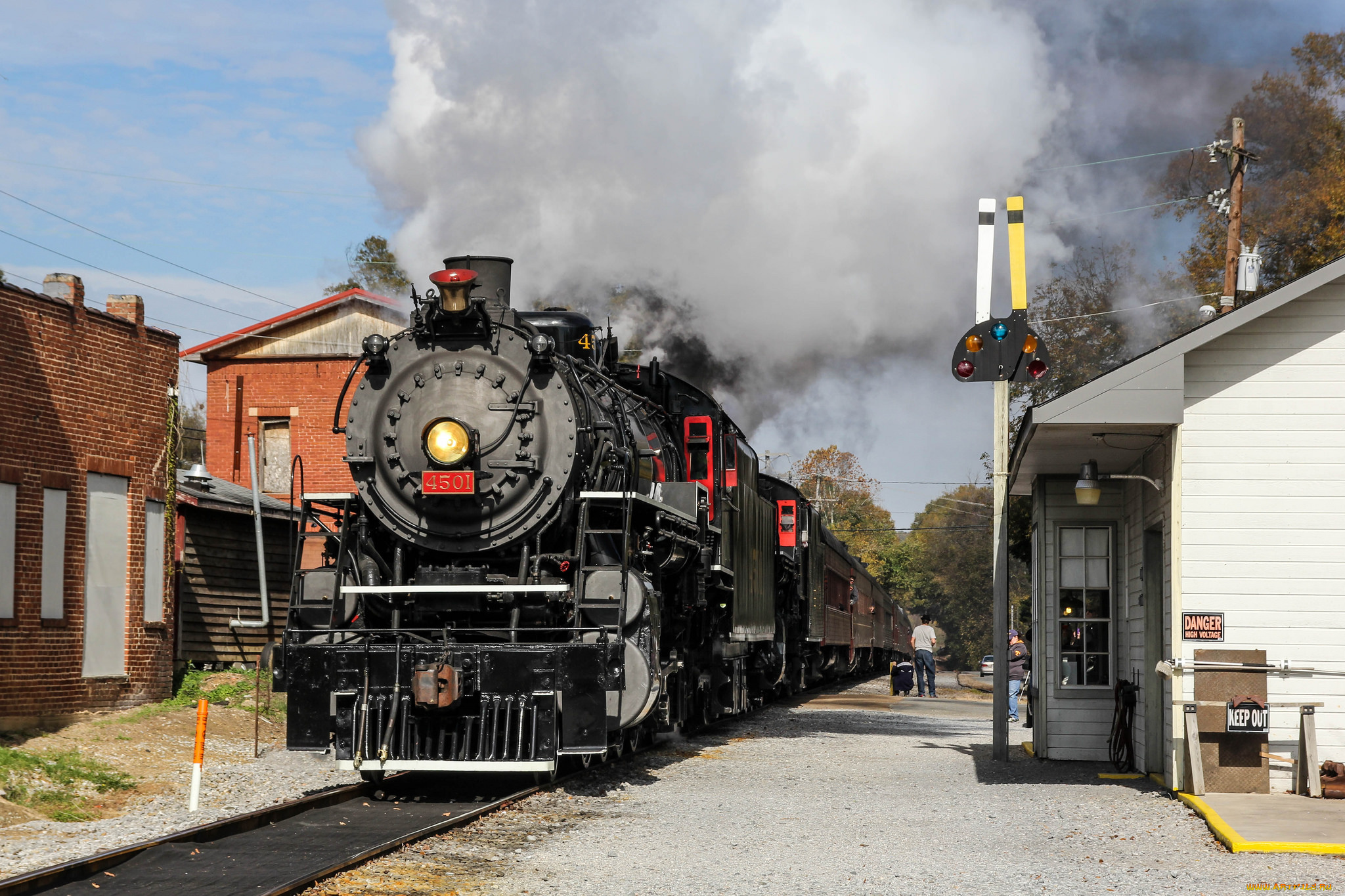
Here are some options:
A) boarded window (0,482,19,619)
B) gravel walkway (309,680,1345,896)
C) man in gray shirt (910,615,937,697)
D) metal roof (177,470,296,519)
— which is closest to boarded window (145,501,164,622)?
metal roof (177,470,296,519)

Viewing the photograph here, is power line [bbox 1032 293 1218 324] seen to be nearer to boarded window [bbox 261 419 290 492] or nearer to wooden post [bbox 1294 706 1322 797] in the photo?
boarded window [bbox 261 419 290 492]

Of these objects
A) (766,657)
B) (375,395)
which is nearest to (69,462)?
(375,395)

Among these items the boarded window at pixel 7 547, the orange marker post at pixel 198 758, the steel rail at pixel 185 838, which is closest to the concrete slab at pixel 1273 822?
the steel rail at pixel 185 838

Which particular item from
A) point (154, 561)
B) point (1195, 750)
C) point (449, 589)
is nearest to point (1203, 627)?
point (1195, 750)

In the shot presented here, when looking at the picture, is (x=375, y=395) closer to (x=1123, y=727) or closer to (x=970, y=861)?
(x=970, y=861)

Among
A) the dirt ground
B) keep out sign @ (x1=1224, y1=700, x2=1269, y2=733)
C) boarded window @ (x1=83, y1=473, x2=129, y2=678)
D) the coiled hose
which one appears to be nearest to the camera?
keep out sign @ (x1=1224, y1=700, x2=1269, y2=733)

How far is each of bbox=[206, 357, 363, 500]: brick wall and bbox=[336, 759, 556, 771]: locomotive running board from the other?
19400 millimetres

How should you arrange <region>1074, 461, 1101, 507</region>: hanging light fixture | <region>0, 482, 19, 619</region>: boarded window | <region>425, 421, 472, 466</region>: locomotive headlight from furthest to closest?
1. <region>0, 482, 19, 619</region>: boarded window
2. <region>1074, 461, 1101, 507</region>: hanging light fixture
3. <region>425, 421, 472, 466</region>: locomotive headlight

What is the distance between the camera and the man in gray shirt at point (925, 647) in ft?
80.5

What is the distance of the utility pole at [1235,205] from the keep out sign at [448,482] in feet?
45.8

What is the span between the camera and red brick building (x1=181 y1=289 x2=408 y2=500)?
27.6 m

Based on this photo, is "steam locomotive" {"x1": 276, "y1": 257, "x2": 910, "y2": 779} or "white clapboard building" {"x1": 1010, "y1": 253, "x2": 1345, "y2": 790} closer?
"steam locomotive" {"x1": 276, "y1": 257, "x2": 910, "y2": 779}

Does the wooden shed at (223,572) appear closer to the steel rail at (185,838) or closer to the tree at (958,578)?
the steel rail at (185,838)

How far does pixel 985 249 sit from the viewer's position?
1287 centimetres
